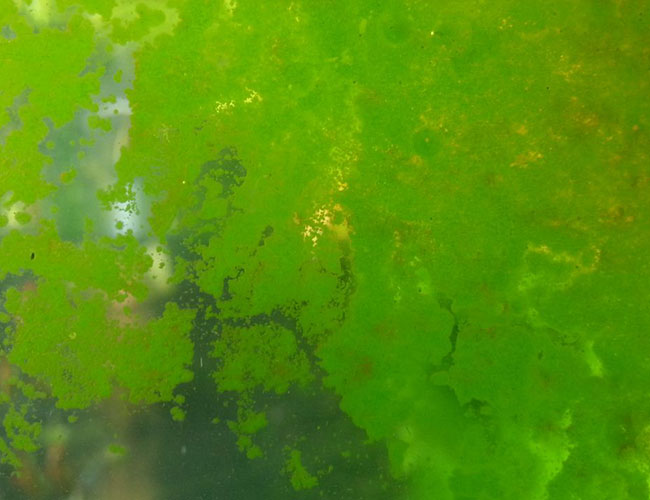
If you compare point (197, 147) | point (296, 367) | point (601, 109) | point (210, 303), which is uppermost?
point (601, 109)

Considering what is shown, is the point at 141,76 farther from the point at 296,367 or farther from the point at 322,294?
the point at 296,367

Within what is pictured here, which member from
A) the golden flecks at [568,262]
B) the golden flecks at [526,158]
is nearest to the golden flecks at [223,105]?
the golden flecks at [526,158]

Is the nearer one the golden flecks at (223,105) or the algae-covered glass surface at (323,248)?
the algae-covered glass surface at (323,248)

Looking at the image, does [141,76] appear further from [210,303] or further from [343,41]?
[210,303]

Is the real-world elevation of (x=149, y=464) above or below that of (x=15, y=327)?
below

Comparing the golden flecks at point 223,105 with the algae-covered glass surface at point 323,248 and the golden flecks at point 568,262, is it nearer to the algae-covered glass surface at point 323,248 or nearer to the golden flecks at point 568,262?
the algae-covered glass surface at point 323,248

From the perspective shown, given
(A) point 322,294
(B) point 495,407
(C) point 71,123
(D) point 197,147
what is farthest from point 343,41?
(B) point 495,407

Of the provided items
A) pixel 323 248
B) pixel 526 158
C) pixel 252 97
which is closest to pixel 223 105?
pixel 252 97

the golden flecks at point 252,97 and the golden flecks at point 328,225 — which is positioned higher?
the golden flecks at point 252,97

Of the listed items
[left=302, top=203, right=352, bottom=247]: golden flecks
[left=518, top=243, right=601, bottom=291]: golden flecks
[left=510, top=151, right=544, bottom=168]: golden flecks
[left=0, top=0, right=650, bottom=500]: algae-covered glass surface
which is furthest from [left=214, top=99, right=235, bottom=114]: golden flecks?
[left=518, top=243, right=601, bottom=291]: golden flecks
